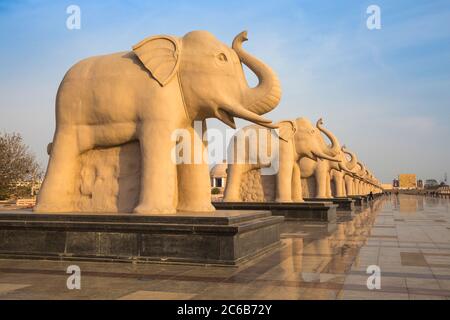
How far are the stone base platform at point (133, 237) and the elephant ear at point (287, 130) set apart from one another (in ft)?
30.2

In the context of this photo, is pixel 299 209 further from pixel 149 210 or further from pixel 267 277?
pixel 267 277

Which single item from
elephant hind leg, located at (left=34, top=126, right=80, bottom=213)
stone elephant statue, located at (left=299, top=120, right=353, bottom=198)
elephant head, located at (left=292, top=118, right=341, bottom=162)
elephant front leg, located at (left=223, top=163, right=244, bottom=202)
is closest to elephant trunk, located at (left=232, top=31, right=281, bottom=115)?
elephant hind leg, located at (left=34, top=126, right=80, bottom=213)

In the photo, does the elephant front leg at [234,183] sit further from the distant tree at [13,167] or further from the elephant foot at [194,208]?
the distant tree at [13,167]

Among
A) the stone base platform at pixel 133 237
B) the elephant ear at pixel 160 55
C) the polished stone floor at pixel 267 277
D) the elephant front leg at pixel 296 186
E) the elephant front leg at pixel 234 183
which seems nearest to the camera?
the polished stone floor at pixel 267 277

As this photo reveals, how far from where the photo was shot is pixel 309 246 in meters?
10.1

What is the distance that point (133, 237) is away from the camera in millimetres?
7754

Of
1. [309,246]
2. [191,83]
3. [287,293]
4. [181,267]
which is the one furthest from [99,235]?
[309,246]

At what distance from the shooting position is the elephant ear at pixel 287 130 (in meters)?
17.6

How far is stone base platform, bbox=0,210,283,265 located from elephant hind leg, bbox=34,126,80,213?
0.58m

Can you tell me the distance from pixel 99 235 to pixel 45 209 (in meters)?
1.75

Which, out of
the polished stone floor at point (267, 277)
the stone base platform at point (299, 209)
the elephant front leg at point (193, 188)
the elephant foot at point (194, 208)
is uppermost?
the elephant front leg at point (193, 188)

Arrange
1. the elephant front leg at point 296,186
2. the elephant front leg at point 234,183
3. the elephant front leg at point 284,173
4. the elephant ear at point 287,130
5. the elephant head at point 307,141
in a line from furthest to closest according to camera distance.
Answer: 1. the elephant head at point 307,141
2. the elephant front leg at point 296,186
3. the elephant front leg at point 234,183
4. the elephant ear at point 287,130
5. the elephant front leg at point 284,173

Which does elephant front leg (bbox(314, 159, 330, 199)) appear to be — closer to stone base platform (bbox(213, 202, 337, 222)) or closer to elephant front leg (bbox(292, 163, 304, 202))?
elephant front leg (bbox(292, 163, 304, 202))

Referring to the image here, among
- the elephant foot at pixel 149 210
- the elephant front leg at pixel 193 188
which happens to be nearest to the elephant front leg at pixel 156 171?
the elephant foot at pixel 149 210
